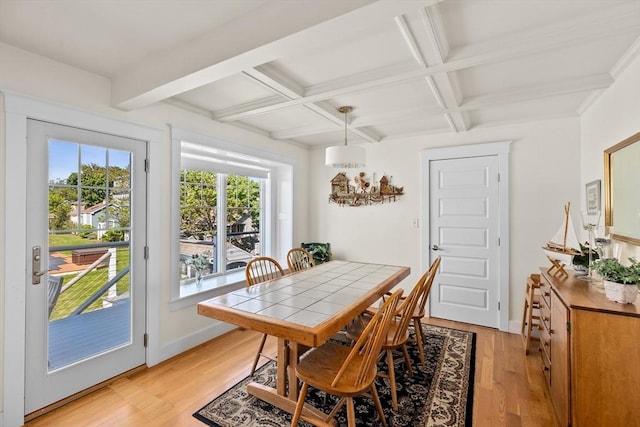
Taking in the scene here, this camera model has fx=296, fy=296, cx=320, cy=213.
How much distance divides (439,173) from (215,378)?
10.5 feet

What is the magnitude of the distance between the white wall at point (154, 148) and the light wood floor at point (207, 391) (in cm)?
23

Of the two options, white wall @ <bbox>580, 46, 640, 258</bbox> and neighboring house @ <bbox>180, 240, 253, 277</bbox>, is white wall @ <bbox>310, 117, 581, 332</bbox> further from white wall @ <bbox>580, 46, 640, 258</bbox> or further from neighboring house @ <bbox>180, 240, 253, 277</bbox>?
neighboring house @ <bbox>180, 240, 253, 277</bbox>

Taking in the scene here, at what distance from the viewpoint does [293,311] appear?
1750 mm

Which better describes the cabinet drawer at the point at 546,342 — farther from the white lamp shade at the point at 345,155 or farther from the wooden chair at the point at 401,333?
the white lamp shade at the point at 345,155

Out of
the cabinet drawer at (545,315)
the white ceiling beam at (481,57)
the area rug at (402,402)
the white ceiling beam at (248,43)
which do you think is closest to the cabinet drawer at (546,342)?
the cabinet drawer at (545,315)

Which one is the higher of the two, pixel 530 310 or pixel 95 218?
pixel 95 218

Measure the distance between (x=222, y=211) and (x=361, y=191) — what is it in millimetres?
1894

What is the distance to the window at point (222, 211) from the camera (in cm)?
304

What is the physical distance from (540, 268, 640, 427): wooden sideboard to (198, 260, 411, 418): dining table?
1.11m

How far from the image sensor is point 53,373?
2.02 m

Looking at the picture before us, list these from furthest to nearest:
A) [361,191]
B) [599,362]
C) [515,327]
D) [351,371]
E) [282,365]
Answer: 1. [361,191]
2. [515,327]
3. [282,365]
4. [351,371]
5. [599,362]

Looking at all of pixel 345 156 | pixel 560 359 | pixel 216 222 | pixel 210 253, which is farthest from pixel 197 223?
pixel 560 359

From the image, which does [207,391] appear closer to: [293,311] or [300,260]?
[293,311]

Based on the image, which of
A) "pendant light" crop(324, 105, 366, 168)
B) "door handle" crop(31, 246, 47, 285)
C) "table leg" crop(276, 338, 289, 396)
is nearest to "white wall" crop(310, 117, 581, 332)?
"pendant light" crop(324, 105, 366, 168)
